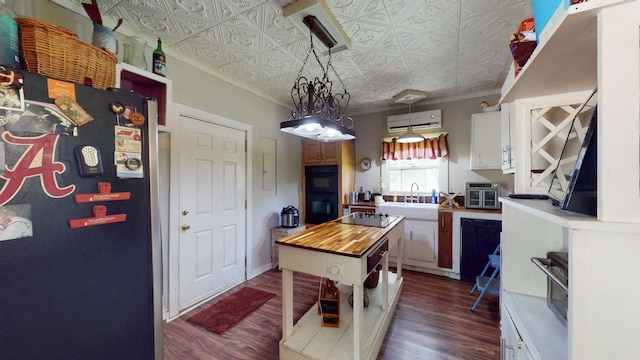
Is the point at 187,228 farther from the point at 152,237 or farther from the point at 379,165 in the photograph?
the point at 379,165

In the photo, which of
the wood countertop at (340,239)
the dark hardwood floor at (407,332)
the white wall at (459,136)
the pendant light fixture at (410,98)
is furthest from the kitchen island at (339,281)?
the white wall at (459,136)

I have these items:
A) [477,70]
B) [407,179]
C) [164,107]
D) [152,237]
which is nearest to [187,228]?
[164,107]

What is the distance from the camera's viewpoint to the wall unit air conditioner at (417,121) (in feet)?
11.7

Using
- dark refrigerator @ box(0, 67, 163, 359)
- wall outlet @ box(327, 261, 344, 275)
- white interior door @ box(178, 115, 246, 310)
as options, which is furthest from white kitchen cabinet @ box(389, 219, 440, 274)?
dark refrigerator @ box(0, 67, 163, 359)

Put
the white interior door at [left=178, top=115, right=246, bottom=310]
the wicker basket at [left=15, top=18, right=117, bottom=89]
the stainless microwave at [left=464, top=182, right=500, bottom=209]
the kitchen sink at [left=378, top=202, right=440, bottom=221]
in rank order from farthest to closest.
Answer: the kitchen sink at [left=378, top=202, right=440, bottom=221], the stainless microwave at [left=464, top=182, right=500, bottom=209], the white interior door at [left=178, top=115, right=246, bottom=310], the wicker basket at [left=15, top=18, right=117, bottom=89]

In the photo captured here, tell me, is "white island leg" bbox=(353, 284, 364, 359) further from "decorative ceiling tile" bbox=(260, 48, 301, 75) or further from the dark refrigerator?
"decorative ceiling tile" bbox=(260, 48, 301, 75)

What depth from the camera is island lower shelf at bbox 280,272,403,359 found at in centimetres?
165

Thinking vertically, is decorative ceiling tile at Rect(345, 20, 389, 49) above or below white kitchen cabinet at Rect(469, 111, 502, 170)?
above

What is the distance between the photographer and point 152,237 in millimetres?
1066

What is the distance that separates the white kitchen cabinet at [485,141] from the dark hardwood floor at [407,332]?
1670mm

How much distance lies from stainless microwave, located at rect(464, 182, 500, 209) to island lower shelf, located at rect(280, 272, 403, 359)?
5.88 feet

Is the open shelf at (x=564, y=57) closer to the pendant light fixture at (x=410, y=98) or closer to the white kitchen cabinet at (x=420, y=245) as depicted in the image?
the pendant light fixture at (x=410, y=98)

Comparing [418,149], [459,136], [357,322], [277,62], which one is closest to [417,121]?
[418,149]

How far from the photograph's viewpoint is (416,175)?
3900 millimetres
